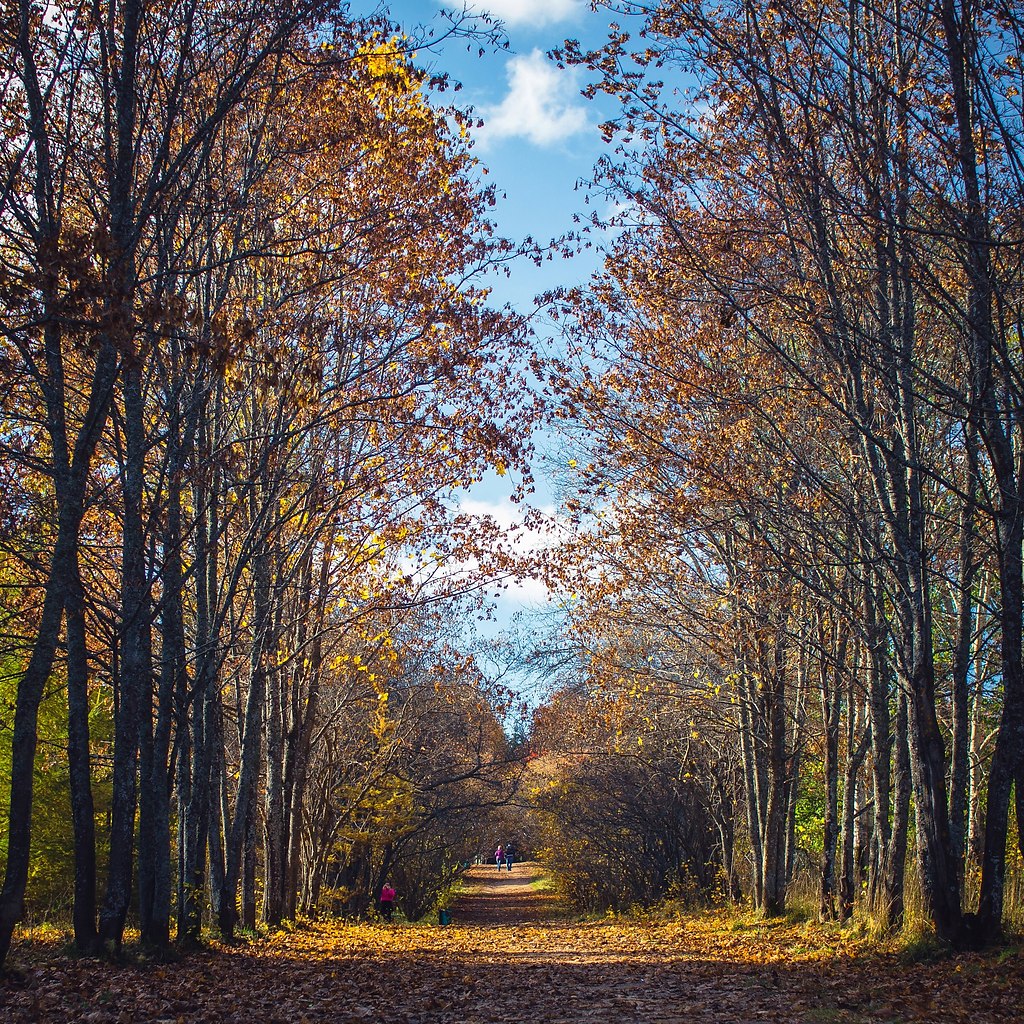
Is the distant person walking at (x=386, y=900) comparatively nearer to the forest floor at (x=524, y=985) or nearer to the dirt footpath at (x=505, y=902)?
the dirt footpath at (x=505, y=902)

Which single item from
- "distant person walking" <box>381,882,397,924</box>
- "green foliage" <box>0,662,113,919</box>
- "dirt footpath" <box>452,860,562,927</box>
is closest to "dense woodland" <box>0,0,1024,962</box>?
"green foliage" <box>0,662,113,919</box>

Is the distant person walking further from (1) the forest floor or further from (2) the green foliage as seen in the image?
(1) the forest floor

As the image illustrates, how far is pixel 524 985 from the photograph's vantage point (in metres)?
10.8

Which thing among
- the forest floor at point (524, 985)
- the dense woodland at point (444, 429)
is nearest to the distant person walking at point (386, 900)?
the dense woodland at point (444, 429)

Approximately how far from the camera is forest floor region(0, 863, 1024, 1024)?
758 centimetres

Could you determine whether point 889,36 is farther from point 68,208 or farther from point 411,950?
point 411,950

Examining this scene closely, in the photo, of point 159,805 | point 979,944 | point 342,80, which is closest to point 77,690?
point 159,805

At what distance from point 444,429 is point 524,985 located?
24.9 ft

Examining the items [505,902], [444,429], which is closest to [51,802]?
[444,429]

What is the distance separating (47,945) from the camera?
1166 cm

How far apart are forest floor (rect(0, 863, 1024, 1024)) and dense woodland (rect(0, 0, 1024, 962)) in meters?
0.83

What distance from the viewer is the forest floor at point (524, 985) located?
7582 mm

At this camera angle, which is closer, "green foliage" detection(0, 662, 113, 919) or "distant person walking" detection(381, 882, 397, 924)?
"green foliage" detection(0, 662, 113, 919)

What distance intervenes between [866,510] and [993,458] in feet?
Answer: 9.08
